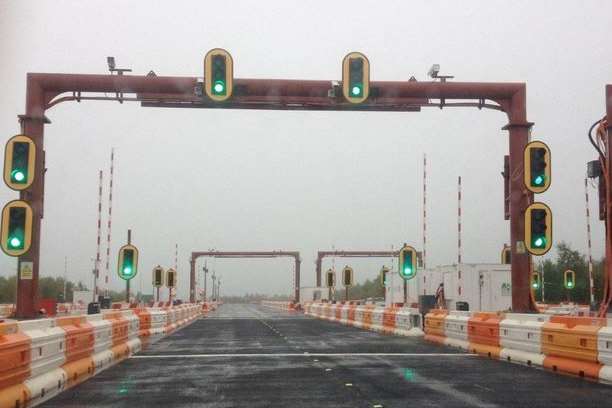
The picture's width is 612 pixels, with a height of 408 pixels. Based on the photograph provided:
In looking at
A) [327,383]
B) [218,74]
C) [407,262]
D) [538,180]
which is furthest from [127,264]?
[327,383]

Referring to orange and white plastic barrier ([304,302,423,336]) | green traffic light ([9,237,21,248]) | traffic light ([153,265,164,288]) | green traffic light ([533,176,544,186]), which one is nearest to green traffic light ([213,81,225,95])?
green traffic light ([9,237,21,248])

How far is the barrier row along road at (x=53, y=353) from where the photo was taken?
8.49 meters

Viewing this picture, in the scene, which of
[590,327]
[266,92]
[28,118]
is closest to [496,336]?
[590,327]

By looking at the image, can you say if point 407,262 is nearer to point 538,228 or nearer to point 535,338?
point 538,228

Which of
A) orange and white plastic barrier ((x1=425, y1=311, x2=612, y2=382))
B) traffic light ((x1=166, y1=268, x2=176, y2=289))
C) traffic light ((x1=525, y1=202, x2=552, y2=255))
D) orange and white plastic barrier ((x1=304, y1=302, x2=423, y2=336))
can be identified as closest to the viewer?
orange and white plastic barrier ((x1=425, y1=311, x2=612, y2=382))

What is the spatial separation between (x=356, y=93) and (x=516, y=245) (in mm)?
5129

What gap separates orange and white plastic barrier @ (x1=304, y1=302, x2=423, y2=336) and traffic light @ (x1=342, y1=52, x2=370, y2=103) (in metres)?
9.34

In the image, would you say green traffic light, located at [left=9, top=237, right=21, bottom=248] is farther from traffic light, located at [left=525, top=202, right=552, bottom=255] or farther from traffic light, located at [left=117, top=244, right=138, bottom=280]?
traffic light, located at [left=117, top=244, right=138, bottom=280]

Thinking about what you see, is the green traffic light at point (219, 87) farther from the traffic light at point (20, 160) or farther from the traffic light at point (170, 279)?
the traffic light at point (170, 279)

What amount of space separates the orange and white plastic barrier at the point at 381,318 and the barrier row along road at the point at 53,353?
1016cm

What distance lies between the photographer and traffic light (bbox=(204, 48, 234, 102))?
Answer: 1641cm

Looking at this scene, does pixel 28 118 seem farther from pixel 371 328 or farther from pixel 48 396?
pixel 371 328

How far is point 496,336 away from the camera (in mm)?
15219

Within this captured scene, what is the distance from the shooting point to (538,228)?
565 inches
